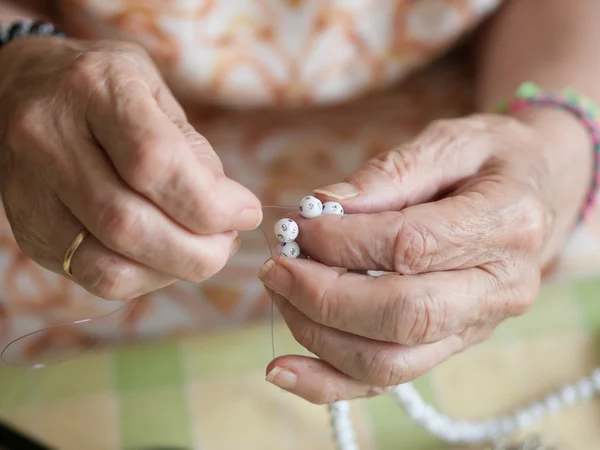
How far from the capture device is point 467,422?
0.72 m

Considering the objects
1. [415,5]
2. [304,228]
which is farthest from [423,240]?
[415,5]

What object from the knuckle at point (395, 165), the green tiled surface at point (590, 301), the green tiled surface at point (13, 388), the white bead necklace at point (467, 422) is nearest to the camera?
the knuckle at point (395, 165)

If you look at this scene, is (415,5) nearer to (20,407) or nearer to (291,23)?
(291,23)

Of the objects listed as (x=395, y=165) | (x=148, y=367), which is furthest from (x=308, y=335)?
(x=148, y=367)

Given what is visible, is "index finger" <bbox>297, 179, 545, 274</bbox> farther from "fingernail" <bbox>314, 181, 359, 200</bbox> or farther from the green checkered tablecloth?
the green checkered tablecloth

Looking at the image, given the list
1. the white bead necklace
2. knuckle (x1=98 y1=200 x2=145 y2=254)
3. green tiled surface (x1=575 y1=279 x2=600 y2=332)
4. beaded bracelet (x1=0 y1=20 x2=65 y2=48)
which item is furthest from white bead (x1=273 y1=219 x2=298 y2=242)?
green tiled surface (x1=575 y1=279 x2=600 y2=332)

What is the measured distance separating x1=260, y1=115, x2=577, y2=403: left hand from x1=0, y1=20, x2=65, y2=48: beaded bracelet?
0.36 meters

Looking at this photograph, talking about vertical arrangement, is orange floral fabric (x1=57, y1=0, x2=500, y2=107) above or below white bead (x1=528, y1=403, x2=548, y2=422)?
above

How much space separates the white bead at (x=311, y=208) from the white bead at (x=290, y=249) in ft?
0.08

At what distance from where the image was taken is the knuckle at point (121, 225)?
0.38m

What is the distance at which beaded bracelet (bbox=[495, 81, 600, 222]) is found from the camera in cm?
68

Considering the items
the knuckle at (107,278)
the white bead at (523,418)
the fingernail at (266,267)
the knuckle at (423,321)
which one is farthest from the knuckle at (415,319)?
the white bead at (523,418)

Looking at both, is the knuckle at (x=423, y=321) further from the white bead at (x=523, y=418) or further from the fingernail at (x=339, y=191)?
the white bead at (x=523, y=418)

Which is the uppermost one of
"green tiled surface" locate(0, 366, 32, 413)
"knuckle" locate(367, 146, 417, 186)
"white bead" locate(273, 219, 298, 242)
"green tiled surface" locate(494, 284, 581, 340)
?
"knuckle" locate(367, 146, 417, 186)
